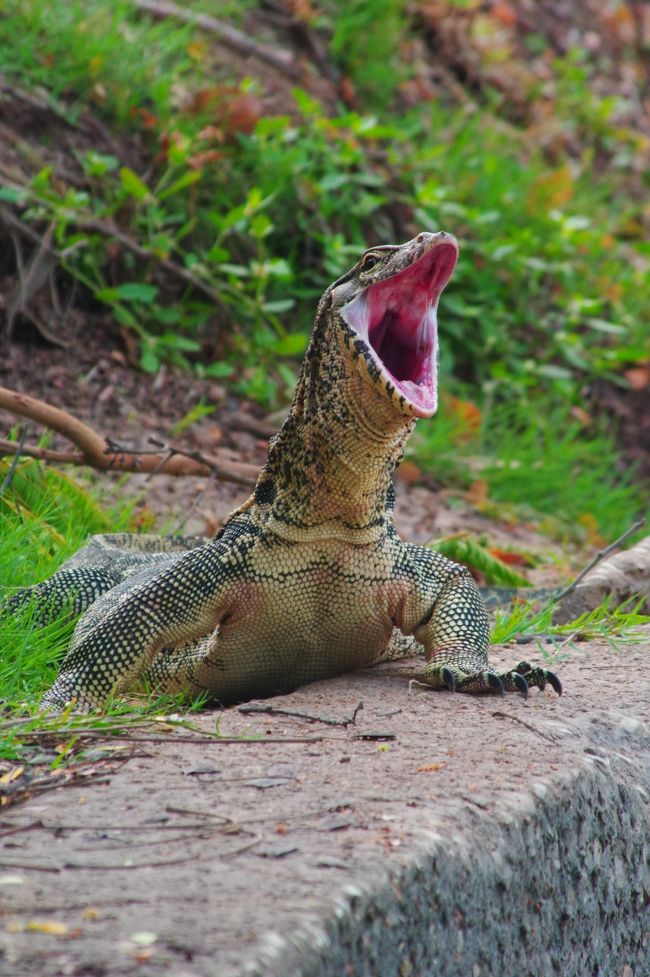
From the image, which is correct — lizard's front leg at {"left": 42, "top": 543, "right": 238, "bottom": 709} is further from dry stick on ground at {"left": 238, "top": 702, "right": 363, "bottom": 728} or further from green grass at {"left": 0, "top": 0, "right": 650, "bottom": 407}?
green grass at {"left": 0, "top": 0, "right": 650, "bottom": 407}

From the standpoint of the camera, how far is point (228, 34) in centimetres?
946

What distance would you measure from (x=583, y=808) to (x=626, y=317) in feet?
24.1

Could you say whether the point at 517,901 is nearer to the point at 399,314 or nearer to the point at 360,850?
the point at 360,850

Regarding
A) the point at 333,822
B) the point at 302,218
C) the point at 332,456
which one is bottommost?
the point at 333,822

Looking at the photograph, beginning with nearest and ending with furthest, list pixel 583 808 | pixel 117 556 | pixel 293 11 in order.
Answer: pixel 583 808 → pixel 117 556 → pixel 293 11

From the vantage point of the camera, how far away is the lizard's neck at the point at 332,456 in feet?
11.9

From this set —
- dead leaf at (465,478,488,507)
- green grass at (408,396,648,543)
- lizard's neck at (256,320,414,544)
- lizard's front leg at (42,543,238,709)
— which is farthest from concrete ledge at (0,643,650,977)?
green grass at (408,396,648,543)

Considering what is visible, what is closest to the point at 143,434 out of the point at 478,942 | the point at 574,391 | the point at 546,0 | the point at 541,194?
the point at 574,391

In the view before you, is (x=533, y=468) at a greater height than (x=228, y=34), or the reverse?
(x=228, y=34)

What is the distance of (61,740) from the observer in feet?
10.2

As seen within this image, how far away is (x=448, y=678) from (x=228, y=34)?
22.9 ft

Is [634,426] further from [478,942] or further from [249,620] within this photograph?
[478,942]

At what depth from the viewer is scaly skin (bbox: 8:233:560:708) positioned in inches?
145

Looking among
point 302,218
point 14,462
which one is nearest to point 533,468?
point 302,218
